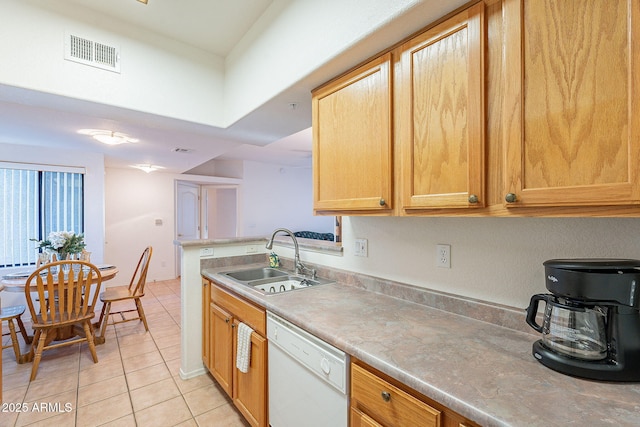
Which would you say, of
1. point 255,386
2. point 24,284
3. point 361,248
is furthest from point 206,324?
point 24,284

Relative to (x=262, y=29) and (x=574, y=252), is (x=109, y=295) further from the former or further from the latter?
(x=574, y=252)

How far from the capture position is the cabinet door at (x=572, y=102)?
2.34 ft

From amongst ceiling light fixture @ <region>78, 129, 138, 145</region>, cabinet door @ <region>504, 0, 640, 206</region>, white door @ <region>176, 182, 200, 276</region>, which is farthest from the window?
cabinet door @ <region>504, 0, 640, 206</region>

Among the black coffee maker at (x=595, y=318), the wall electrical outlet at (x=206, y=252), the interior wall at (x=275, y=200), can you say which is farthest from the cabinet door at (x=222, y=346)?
the interior wall at (x=275, y=200)

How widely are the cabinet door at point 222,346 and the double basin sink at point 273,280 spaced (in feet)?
0.89

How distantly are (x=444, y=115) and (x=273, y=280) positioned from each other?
1.62 meters

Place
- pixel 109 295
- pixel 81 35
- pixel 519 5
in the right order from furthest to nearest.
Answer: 1. pixel 109 295
2. pixel 81 35
3. pixel 519 5

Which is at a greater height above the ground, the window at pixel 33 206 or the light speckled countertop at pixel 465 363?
the window at pixel 33 206

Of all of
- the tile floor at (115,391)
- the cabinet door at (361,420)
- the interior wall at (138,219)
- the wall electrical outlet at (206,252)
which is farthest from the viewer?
the interior wall at (138,219)

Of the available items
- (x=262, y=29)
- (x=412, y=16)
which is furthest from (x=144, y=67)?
(x=412, y=16)

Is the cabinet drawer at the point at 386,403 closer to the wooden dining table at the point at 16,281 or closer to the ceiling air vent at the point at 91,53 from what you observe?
the ceiling air vent at the point at 91,53

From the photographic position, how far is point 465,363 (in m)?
0.92

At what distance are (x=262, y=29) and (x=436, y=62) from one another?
1319 millimetres

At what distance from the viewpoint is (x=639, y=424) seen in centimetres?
63
